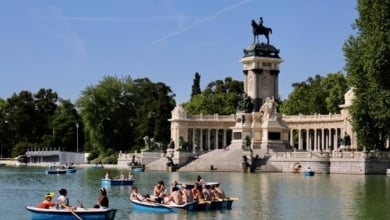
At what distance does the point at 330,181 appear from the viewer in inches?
2298

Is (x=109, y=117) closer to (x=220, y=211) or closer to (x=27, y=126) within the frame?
(x=27, y=126)

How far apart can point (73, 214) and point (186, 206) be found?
6.62 meters

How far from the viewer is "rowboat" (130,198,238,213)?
34531 mm

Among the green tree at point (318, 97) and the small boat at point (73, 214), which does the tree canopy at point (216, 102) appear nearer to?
the green tree at point (318, 97)

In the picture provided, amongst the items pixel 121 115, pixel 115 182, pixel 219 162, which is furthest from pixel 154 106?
pixel 115 182

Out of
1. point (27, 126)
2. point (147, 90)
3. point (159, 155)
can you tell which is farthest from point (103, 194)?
point (27, 126)

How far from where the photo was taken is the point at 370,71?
218 ft

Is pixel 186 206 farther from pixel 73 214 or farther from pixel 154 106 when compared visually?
pixel 154 106

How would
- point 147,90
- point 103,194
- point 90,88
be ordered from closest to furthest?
point 103,194
point 90,88
point 147,90

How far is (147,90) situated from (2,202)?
85.0m

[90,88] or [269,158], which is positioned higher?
[90,88]

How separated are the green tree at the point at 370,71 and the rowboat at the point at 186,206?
3212 cm

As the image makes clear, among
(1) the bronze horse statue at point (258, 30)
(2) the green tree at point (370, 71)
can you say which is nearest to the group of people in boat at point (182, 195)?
(2) the green tree at point (370, 71)

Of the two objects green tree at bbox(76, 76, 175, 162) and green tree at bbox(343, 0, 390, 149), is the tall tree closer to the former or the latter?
green tree at bbox(76, 76, 175, 162)
